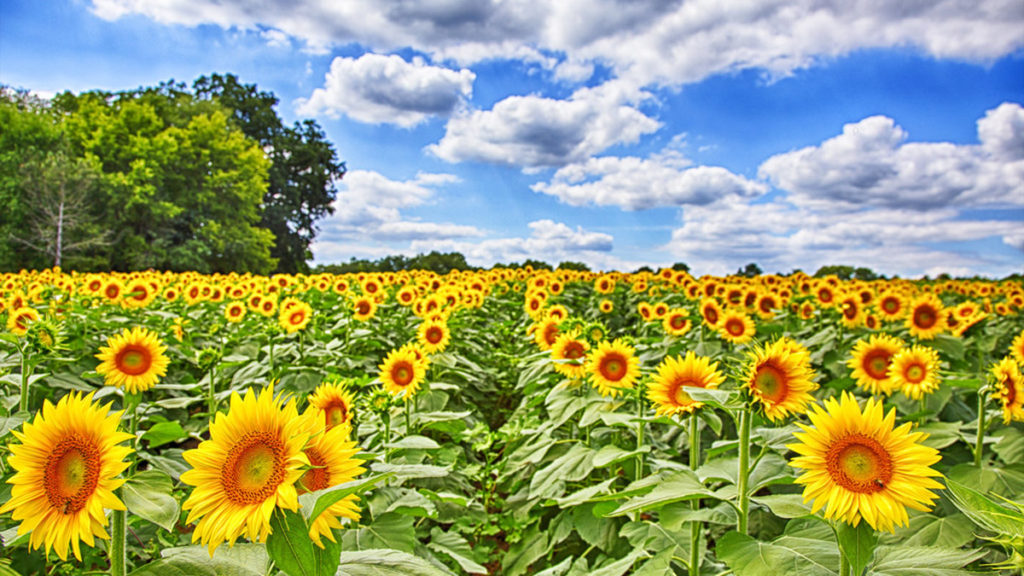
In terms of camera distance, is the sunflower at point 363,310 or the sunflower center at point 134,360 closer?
the sunflower center at point 134,360

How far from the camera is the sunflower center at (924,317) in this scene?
503 cm

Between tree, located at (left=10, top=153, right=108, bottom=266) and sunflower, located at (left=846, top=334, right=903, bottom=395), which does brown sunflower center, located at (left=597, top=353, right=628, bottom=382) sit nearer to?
sunflower, located at (left=846, top=334, right=903, bottom=395)

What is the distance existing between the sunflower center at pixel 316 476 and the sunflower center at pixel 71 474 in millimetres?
483

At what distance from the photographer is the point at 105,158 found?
3831 cm

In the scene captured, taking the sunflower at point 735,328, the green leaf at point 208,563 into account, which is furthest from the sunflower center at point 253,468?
the sunflower at point 735,328

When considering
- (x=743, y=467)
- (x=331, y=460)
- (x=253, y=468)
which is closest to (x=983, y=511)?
(x=743, y=467)

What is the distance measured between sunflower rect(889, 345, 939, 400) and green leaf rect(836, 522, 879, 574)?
2.14 metres

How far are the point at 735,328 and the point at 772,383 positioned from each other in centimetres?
311

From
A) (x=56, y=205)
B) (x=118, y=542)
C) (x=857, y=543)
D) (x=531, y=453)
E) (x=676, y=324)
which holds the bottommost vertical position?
(x=531, y=453)

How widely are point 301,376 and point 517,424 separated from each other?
170 centimetres

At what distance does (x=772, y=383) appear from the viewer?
204 centimetres

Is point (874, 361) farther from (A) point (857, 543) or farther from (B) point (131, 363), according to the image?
(B) point (131, 363)

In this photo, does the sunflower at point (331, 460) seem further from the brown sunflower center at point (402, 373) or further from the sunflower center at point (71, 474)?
the brown sunflower center at point (402, 373)

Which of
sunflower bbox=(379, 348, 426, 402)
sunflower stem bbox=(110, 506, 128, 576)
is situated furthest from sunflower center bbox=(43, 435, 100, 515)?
sunflower bbox=(379, 348, 426, 402)
